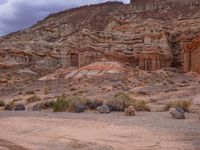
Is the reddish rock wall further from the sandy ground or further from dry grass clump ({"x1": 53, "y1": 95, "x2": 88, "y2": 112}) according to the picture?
the sandy ground

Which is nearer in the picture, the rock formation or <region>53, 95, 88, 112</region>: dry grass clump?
<region>53, 95, 88, 112</region>: dry grass clump

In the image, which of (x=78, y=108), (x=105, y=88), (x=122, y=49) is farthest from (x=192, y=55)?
(x=78, y=108)

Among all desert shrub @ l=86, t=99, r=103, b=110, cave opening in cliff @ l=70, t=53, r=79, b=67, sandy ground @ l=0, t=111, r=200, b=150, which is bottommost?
desert shrub @ l=86, t=99, r=103, b=110

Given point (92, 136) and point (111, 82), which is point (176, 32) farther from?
point (92, 136)

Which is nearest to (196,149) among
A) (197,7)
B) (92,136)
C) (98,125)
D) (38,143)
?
(92,136)

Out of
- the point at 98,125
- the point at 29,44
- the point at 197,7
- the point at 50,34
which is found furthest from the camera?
the point at 197,7

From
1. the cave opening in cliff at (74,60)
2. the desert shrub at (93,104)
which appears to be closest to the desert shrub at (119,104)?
the desert shrub at (93,104)

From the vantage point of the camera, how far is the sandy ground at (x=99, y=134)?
8.81 meters

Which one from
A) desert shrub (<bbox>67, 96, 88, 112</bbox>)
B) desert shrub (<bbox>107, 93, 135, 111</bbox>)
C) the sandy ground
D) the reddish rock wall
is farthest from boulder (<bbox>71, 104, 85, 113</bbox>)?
the reddish rock wall

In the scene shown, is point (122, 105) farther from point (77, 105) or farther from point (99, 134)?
point (99, 134)

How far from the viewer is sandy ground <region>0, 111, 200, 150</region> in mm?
8812

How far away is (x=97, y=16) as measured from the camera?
300 feet

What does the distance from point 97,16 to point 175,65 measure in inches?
1951

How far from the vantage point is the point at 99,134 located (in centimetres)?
1041
